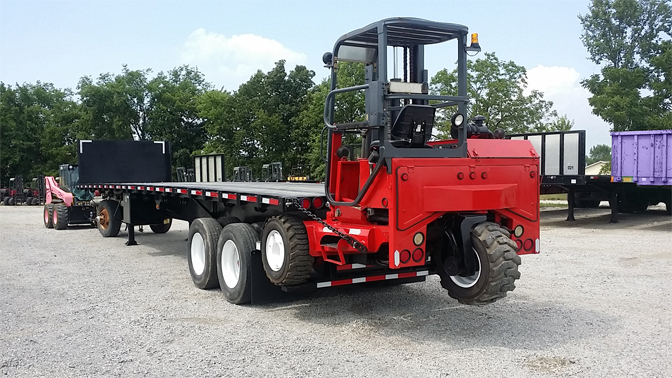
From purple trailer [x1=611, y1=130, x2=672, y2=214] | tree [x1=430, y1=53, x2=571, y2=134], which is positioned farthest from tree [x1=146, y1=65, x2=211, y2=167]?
purple trailer [x1=611, y1=130, x2=672, y2=214]

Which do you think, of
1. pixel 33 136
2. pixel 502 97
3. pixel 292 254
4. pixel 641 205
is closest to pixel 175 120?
pixel 33 136

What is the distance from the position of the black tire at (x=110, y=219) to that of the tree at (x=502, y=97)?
735 inches

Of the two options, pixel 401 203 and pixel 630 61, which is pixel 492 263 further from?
pixel 630 61

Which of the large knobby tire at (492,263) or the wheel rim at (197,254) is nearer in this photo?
the large knobby tire at (492,263)

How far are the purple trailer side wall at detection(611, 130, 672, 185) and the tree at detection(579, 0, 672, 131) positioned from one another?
16999 mm

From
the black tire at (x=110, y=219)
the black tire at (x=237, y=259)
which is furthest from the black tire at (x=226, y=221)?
the black tire at (x=110, y=219)

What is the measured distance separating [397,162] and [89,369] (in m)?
3.14

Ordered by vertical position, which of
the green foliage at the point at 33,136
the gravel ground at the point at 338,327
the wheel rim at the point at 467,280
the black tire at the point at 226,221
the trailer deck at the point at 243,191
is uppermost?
the green foliage at the point at 33,136

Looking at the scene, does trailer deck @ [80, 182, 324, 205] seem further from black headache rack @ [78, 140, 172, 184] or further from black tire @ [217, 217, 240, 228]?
black headache rack @ [78, 140, 172, 184]

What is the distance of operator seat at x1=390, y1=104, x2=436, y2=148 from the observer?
18.8 feet

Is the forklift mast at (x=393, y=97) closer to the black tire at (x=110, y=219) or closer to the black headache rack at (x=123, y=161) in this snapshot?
the black tire at (x=110, y=219)

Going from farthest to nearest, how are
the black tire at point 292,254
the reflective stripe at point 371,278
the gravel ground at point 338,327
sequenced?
1. the reflective stripe at point 371,278
2. the black tire at point 292,254
3. the gravel ground at point 338,327

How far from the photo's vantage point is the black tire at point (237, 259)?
725cm

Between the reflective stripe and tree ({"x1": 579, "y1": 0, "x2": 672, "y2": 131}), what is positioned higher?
tree ({"x1": 579, "y1": 0, "x2": 672, "y2": 131})
